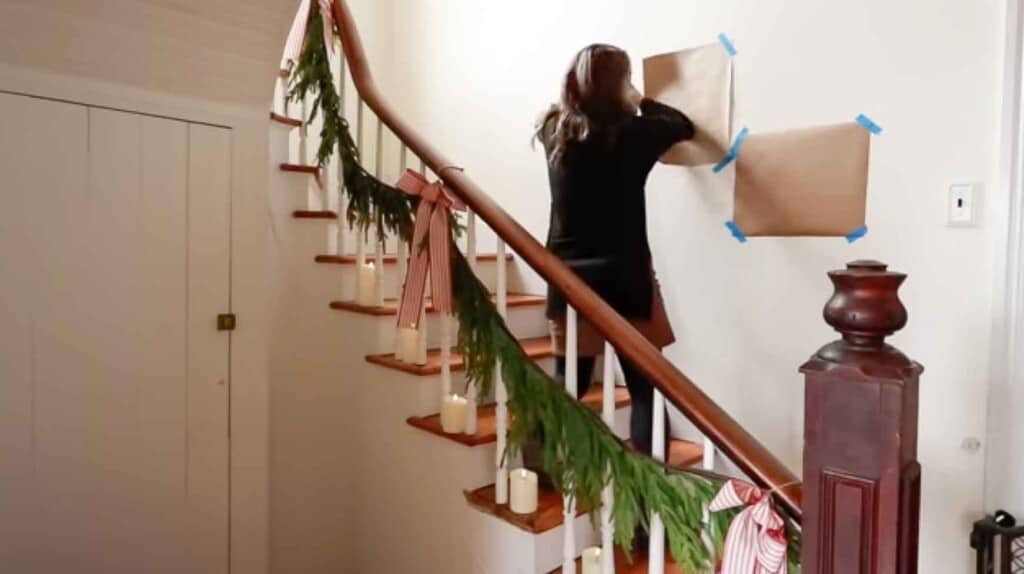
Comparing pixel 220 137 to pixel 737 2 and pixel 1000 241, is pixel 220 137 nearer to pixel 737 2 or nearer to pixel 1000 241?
pixel 737 2

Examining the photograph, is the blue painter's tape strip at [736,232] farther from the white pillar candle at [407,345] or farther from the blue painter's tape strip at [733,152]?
the white pillar candle at [407,345]

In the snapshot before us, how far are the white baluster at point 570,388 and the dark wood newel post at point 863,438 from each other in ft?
2.28

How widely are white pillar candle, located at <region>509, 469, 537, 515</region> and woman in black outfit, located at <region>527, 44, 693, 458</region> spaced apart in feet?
1.09

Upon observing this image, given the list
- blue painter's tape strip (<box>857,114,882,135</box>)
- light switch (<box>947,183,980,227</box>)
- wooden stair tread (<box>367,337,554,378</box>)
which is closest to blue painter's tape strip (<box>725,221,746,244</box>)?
blue painter's tape strip (<box>857,114,882,135</box>)

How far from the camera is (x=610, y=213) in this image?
5.78 ft

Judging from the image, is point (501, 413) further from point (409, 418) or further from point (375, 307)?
point (375, 307)

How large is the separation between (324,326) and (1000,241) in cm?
198

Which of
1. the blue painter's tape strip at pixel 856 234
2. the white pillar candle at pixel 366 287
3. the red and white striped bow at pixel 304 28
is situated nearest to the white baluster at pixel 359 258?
the white pillar candle at pixel 366 287

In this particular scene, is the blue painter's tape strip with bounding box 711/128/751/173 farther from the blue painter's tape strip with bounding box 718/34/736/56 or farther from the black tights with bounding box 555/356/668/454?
the black tights with bounding box 555/356/668/454

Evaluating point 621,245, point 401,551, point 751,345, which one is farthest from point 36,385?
point 751,345

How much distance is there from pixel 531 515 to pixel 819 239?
3.79 feet

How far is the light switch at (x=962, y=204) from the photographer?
5.37ft

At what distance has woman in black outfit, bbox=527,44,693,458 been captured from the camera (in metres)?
1.75

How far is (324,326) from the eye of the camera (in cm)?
227
